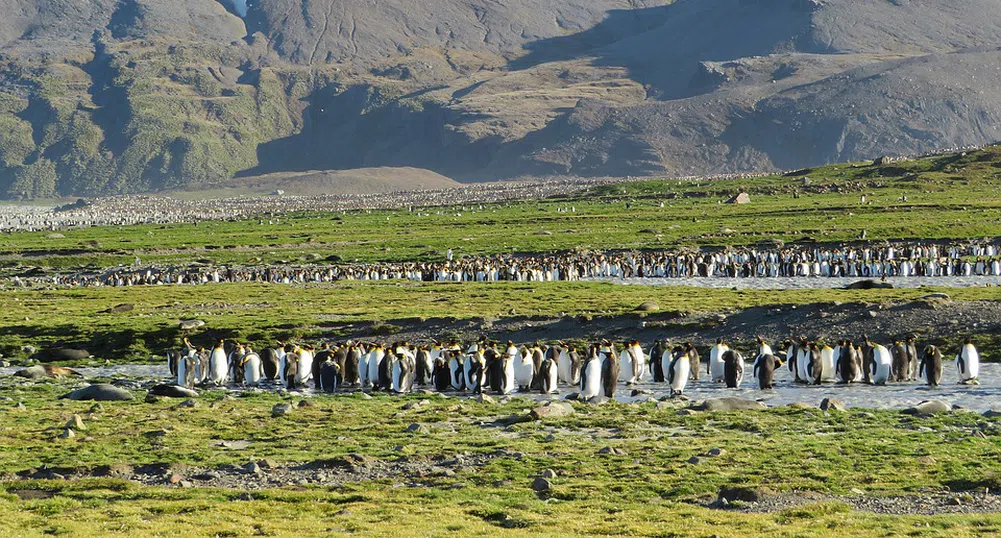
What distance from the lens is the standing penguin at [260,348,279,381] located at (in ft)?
87.1

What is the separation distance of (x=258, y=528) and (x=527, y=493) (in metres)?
3.39

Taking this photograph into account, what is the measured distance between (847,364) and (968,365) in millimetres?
2294

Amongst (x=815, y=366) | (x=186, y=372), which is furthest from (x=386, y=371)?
(x=815, y=366)

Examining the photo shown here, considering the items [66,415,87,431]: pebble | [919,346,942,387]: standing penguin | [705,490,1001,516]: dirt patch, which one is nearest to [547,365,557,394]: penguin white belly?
[919,346,942,387]: standing penguin

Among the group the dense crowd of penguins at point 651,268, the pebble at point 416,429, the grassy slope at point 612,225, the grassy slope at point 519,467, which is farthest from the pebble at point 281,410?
the grassy slope at point 612,225

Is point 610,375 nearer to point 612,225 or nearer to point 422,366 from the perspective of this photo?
point 422,366

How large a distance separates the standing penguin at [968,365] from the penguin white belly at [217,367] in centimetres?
1573

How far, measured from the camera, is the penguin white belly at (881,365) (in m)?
23.6

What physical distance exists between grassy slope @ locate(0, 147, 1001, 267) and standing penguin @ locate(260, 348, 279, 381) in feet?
128

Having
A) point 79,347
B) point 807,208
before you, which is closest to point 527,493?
point 79,347

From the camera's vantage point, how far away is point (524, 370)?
23938mm

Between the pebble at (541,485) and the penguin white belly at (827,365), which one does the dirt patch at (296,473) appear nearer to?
the pebble at (541,485)

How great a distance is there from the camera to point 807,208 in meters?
94.8

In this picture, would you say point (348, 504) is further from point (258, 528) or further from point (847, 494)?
point (847, 494)
